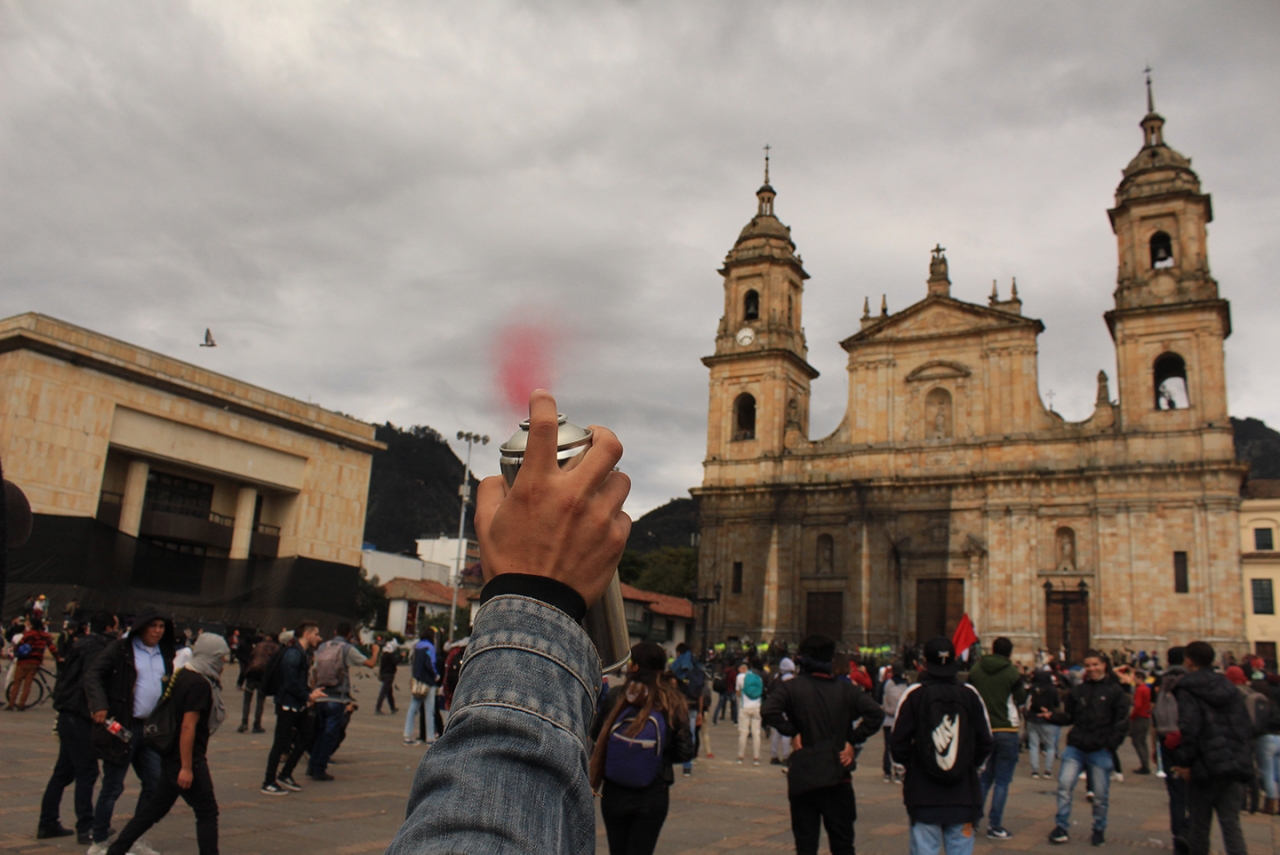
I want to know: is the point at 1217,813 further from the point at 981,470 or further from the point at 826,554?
the point at 826,554

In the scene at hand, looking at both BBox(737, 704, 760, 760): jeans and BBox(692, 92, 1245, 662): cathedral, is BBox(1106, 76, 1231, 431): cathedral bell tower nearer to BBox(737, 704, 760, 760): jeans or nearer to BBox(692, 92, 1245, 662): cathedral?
BBox(692, 92, 1245, 662): cathedral

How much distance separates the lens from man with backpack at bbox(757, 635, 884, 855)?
5887 mm

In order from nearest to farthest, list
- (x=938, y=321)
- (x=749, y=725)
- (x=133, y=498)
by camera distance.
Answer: (x=749, y=725) < (x=133, y=498) < (x=938, y=321)

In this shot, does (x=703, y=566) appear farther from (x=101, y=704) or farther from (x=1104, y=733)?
(x=101, y=704)

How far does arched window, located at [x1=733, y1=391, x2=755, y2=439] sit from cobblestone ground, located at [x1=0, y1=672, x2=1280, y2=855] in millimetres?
26859

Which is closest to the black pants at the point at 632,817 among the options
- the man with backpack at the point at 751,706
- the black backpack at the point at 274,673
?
the black backpack at the point at 274,673

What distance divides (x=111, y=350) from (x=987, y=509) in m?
30.5

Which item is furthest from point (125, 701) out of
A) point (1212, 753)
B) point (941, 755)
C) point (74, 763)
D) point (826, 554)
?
point (826, 554)

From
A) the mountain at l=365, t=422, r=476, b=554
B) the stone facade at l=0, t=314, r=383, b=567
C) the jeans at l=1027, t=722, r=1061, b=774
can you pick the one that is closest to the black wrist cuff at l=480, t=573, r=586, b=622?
the jeans at l=1027, t=722, r=1061, b=774

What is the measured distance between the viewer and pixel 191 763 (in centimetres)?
598

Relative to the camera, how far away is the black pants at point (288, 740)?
8.93 m

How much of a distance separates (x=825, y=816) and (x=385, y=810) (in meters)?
4.30

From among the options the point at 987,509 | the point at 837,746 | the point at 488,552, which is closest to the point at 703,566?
the point at 987,509

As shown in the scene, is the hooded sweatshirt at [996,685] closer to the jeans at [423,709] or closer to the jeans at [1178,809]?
the jeans at [1178,809]
